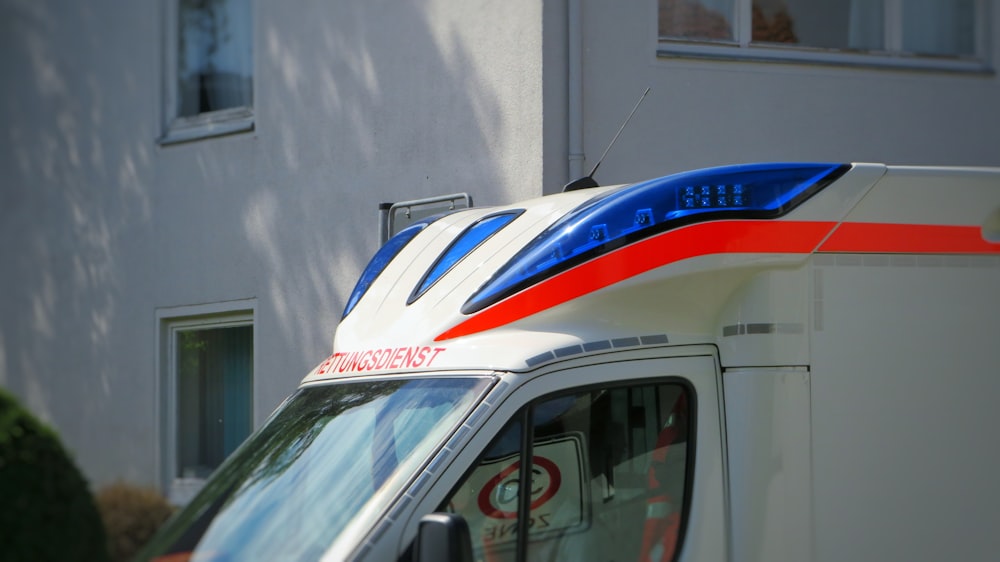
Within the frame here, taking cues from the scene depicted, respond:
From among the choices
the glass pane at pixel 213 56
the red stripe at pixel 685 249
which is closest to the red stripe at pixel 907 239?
the red stripe at pixel 685 249

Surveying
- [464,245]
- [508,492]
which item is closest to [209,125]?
[464,245]

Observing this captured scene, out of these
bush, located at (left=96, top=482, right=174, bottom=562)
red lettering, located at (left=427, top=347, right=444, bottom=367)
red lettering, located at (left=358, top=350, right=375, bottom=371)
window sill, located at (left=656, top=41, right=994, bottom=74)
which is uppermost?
window sill, located at (left=656, top=41, right=994, bottom=74)

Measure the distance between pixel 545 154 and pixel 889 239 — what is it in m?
3.75

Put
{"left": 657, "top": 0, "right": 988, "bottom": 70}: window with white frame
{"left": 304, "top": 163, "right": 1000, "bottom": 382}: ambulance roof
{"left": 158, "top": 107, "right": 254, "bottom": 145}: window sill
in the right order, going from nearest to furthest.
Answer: {"left": 304, "top": 163, "right": 1000, "bottom": 382}: ambulance roof → {"left": 657, "top": 0, "right": 988, "bottom": 70}: window with white frame → {"left": 158, "top": 107, "right": 254, "bottom": 145}: window sill

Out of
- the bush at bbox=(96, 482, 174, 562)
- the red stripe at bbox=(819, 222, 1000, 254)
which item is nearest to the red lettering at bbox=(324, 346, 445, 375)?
the red stripe at bbox=(819, 222, 1000, 254)

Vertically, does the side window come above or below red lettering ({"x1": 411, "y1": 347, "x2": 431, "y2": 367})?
below

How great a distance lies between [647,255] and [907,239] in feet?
2.65

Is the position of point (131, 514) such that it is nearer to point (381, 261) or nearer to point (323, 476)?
point (381, 261)

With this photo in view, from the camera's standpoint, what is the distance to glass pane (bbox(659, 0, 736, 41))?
8062 millimetres

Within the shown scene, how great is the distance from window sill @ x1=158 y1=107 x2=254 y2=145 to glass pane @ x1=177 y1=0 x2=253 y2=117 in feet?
0.47

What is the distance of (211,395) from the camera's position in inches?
397

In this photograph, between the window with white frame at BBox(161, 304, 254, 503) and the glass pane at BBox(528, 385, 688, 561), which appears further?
the window with white frame at BBox(161, 304, 254, 503)

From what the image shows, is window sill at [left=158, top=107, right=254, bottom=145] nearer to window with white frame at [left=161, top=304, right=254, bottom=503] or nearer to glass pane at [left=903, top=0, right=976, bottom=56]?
window with white frame at [left=161, top=304, right=254, bottom=503]

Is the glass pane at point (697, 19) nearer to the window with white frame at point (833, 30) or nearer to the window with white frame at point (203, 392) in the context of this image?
the window with white frame at point (833, 30)
